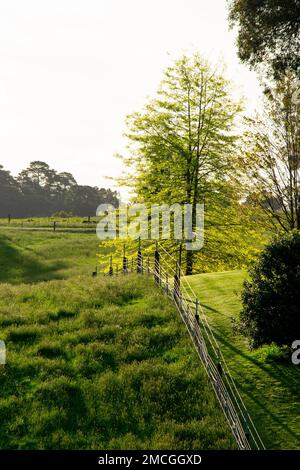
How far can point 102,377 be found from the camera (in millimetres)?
10617

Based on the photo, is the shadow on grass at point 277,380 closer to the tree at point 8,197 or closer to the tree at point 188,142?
the tree at point 188,142

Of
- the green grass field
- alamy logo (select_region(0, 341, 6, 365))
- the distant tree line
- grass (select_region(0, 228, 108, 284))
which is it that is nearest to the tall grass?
the green grass field

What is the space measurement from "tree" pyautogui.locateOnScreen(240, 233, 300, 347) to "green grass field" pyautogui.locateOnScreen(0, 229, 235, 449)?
1975mm

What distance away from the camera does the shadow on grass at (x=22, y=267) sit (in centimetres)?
3547

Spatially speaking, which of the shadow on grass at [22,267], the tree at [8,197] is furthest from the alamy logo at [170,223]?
the tree at [8,197]

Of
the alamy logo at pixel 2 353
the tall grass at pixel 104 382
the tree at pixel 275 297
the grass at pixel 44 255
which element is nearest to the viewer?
the tall grass at pixel 104 382

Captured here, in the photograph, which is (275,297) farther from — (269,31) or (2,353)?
(269,31)

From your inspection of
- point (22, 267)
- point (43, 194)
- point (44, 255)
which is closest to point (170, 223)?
point (22, 267)

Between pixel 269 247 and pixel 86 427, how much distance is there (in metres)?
6.79

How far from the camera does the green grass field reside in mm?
8695

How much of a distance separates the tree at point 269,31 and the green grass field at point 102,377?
11.3 metres

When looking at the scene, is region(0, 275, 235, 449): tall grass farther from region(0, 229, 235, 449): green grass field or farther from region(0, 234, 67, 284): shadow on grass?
region(0, 234, 67, 284): shadow on grass

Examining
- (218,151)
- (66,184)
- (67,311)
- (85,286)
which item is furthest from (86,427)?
(66,184)

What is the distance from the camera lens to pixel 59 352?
1223cm
